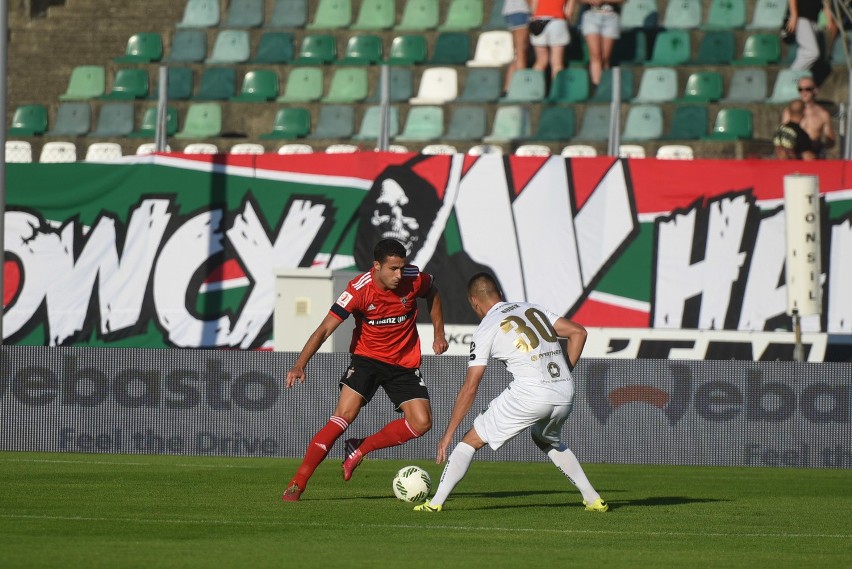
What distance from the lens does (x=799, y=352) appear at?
18953 mm

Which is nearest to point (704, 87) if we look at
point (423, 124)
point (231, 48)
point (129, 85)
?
point (423, 124)

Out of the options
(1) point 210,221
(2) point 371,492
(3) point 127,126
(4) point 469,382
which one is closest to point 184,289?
(1) point 210,221

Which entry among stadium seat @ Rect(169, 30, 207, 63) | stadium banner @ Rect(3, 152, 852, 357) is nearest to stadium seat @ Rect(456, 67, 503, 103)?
stadium banner @ Rect(3, 152, 852, 357)

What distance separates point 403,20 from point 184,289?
865 cm

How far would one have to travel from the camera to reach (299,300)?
20.6 meters

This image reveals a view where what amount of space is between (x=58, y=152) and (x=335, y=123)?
4483 mm

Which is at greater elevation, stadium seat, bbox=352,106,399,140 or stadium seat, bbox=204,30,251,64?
stadium seat, bbox=204,30,251,64

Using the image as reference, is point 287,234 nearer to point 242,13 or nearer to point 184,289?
point 184,289

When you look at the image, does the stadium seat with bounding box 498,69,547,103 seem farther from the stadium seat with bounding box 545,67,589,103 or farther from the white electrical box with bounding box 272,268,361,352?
the white electrical box with bounding box 272,268,361,352

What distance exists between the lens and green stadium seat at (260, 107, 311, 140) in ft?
87.1

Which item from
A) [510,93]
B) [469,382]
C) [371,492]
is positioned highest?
[510,93]

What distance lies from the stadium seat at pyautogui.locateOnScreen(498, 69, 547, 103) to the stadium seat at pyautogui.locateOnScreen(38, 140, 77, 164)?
6.95 metres

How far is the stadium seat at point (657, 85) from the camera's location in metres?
25.8

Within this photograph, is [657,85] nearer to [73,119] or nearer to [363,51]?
[363,51]
